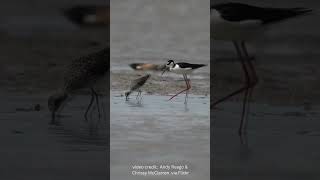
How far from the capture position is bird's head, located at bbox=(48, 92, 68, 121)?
5289 millimetres

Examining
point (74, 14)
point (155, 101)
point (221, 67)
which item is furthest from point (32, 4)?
point (221, 67)

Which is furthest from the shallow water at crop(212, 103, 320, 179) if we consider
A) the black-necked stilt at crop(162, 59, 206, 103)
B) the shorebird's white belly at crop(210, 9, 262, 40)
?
the shorebird's white belly at crop(210, 9, 262, 40)

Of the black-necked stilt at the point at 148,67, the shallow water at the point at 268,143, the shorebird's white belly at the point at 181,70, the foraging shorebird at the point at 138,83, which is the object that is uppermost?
the black-necked stilt at the point at 148,67

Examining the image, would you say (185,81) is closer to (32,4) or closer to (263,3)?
(263,3)

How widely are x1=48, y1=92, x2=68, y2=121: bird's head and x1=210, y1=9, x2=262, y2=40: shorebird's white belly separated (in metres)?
1.31

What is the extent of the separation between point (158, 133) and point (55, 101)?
87 cm

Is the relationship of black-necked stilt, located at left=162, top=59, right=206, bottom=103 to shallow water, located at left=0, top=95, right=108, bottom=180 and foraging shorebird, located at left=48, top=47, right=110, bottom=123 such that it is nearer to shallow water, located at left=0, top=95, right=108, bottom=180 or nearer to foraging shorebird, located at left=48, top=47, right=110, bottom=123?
foraging shorebird, located at left=48, top=47, right=110, bottom=123

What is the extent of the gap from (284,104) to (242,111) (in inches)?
13.6

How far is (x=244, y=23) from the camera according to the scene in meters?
5.35

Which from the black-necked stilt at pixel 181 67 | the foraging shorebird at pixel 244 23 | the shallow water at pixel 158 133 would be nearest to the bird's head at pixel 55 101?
the shallow water at pixel 158 133

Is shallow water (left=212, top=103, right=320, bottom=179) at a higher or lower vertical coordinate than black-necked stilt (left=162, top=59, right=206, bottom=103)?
lower

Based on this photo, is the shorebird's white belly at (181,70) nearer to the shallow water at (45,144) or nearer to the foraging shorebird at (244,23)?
the foraging shorebird at (244,23)

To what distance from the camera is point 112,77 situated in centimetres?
530

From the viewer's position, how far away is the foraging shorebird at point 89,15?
5.30m
